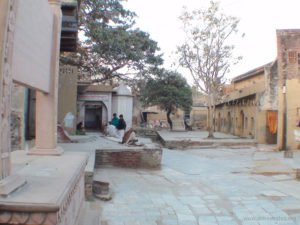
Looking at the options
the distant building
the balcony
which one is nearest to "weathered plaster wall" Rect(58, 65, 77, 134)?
the distant building

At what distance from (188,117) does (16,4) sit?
5335 centimetres

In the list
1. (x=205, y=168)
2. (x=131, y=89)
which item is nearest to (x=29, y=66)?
(x=205, y=168)

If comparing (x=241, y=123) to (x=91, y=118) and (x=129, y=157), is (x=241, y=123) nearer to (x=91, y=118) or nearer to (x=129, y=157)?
(x=91, y=118)

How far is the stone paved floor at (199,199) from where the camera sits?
623cm

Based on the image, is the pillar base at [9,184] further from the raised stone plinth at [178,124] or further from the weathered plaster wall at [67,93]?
the raised stone plinth at [178,124]

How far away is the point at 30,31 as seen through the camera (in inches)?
139

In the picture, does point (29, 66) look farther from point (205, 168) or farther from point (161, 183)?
point (205, 168)

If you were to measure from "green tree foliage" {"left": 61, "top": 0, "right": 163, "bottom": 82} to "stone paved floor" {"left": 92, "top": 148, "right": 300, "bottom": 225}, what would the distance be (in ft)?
38.5

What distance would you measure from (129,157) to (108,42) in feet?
35.6

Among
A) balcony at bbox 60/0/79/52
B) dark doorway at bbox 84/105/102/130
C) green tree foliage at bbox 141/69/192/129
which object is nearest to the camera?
balcony at bbox 60/0/79/52

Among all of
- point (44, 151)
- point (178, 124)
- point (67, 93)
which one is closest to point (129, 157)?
point (44, 151)

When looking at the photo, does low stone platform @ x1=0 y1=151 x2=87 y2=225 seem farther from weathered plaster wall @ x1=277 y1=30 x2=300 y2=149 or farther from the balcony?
weathered plaster wall @ x1=277 y1=30 x2=300 y2=149

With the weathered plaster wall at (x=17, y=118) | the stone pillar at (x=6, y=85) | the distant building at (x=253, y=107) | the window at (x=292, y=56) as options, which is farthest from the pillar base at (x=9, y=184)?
the distant building at (x=253, y=107)

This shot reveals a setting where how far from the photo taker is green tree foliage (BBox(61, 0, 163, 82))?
71.6ft
